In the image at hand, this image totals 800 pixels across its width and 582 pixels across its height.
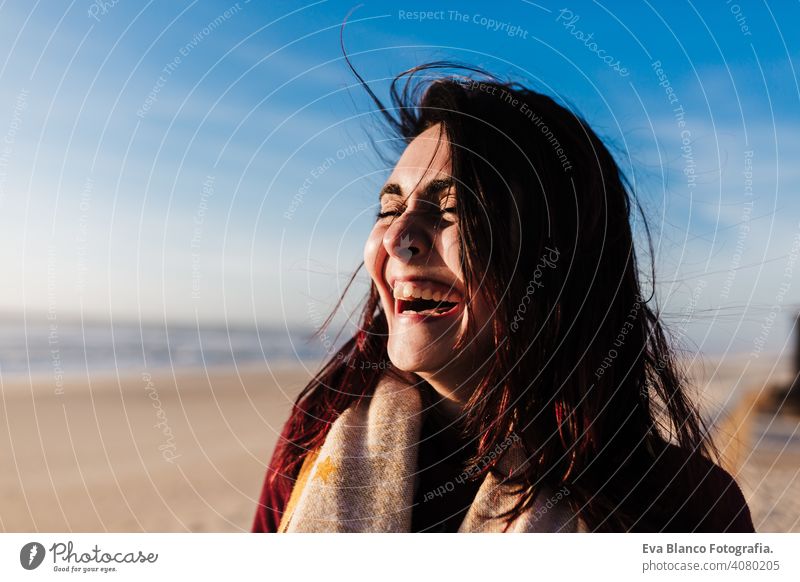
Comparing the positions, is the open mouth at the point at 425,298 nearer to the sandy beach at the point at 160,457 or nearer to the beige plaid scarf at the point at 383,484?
the beige plaid scarf at the point at 383,484

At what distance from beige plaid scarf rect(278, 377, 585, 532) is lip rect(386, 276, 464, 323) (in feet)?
0.59

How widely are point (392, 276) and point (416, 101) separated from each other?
43 cm

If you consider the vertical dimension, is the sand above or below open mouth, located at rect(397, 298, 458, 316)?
below

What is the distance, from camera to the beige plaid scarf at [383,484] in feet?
4.50

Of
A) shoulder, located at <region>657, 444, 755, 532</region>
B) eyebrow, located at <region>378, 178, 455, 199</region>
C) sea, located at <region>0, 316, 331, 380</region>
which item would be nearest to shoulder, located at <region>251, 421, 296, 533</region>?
eyebrow, located at <region>378, 178, 455, 199</region>

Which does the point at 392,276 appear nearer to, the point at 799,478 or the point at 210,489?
the point at 210,489

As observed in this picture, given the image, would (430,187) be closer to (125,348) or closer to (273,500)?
(273,500)

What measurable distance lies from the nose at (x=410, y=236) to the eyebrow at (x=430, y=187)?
4cm

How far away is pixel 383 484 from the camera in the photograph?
1419mm

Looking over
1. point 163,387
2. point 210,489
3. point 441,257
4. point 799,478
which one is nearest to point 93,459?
point 210,489

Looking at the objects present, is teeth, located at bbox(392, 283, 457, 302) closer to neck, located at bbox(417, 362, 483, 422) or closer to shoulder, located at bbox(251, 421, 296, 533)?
neck, located at bbox(417, 362, 483, 422)

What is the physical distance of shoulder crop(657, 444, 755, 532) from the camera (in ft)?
4.58

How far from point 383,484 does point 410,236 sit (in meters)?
0.51

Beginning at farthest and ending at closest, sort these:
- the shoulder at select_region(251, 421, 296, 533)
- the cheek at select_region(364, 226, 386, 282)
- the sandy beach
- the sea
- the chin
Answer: the sea < the sandy beach < the shoulder at select_region(251, 421, 296, 533) < the cheek at select_region(364, 226, 386, 282) < the chin
